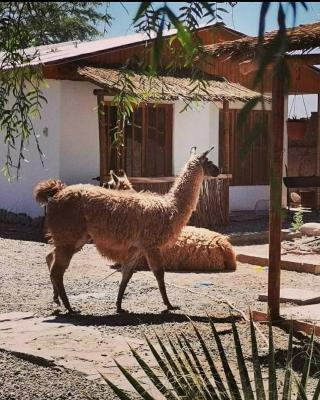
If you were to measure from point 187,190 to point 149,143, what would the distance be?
29.0 ft

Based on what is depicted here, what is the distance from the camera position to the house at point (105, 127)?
1556 cm

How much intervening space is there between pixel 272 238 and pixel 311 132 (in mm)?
13282

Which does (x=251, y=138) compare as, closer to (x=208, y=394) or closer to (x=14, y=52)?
(x=208, y=394)

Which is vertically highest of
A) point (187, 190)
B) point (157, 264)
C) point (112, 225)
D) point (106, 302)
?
point (187, 190)

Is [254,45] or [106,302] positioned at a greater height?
[254,45]

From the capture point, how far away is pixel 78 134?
16.2 m

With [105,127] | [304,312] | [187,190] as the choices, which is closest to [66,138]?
[105,127]

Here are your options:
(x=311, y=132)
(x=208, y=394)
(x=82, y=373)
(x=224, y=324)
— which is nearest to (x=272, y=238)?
(x=224, y=324)

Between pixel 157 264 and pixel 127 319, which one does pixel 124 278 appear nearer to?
pixel 157 264

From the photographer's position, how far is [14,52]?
15.0 ft

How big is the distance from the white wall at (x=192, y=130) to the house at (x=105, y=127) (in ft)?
0.07

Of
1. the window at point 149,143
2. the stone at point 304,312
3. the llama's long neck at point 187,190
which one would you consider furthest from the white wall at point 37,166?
the stone at point 304,312

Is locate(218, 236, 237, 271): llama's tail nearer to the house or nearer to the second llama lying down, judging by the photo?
the second llama lying down

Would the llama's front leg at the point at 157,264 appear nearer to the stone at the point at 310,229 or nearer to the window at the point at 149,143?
the stone at the point at 310,229
